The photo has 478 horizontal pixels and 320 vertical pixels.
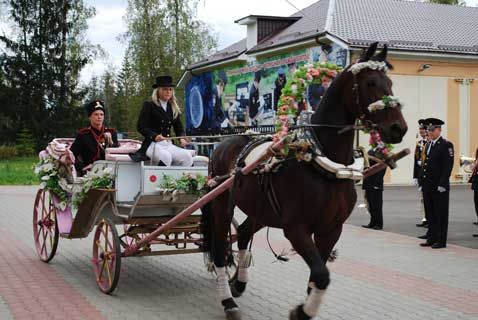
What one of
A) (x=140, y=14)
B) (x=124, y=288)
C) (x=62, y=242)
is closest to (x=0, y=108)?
→ (x=140, y=14)

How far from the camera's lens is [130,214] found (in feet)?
24.1

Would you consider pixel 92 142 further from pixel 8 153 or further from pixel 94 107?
pixel 8 153

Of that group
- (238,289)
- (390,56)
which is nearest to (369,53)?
(238,289)

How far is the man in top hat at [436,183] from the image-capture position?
11.1m

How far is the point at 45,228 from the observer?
9391 mm

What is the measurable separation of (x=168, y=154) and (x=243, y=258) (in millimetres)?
1538

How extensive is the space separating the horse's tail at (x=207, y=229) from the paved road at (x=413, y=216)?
5888mm

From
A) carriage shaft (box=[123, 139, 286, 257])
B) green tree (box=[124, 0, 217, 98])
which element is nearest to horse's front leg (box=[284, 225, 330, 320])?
carriage shaft (box=[123, 139, 286, 257])

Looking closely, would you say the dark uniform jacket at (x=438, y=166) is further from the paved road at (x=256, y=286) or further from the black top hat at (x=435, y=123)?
the paved road at (x=256, y=286)

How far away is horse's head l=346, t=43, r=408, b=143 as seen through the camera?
4.89 meters

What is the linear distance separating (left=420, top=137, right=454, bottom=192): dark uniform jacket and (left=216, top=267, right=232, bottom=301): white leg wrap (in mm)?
5722

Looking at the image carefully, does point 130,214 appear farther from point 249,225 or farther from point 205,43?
point 205,43

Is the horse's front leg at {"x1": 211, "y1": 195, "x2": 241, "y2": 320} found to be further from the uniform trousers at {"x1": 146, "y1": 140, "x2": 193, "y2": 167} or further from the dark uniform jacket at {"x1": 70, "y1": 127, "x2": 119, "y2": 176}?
the dark uniform jacket at {"x1": 70, "y1": 127, "x2": 119, "y2": 176}

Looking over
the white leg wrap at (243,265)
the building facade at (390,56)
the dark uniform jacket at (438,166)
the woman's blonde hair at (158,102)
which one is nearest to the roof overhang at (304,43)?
the building facade at (390,56)
